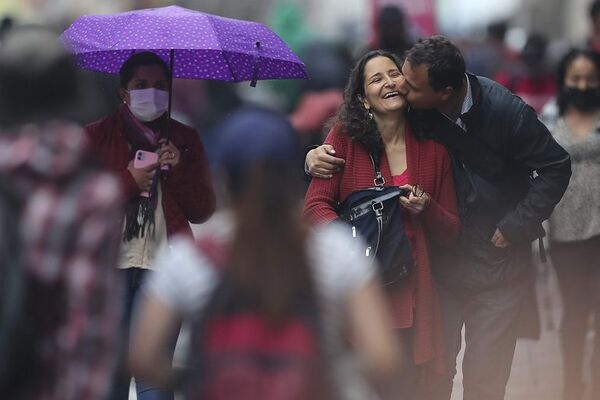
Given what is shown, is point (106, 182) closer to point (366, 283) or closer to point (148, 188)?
point (366, 283)

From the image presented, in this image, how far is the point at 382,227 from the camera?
5.55 m

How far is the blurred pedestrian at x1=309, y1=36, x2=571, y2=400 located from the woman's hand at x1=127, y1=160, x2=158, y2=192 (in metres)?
0.70

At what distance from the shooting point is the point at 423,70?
5.64 metres

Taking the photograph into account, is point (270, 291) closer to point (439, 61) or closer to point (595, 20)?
point (439, 61)

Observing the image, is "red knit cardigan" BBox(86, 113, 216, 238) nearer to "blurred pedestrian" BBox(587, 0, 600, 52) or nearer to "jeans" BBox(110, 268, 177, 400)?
"jeans" BBox(110, 268, 177, 400)

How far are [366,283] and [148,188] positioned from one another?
245 cm

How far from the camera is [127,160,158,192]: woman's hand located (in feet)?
18.7

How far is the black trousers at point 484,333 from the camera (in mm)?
5996

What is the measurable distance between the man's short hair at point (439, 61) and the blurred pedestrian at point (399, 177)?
11 cm

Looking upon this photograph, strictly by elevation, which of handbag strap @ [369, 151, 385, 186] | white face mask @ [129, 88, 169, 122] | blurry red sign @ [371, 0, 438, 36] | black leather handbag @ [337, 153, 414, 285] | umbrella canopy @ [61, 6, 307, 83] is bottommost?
blurry red sign @ [371, 0, 438, 36]

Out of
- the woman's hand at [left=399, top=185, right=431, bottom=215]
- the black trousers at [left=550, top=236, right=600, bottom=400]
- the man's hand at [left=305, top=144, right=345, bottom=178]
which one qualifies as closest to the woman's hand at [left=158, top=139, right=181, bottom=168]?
the man's hand at [left=305, top=144, right=345, bottom=178]

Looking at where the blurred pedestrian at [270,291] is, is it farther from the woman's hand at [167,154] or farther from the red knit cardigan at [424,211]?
the woman's hand at [167,154]

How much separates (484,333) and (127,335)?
1488 millimetres

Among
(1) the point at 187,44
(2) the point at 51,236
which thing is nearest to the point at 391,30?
(1) the point at 187,44
